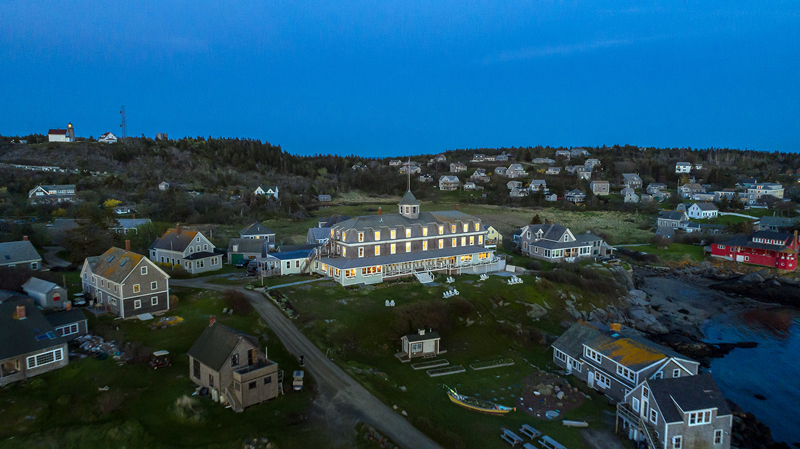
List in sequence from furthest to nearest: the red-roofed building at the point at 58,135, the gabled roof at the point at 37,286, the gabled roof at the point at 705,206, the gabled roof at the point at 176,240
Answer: the red-roofed building at the point at 58,135
the gabled roof at the point at 705,206
the gabled roof at the point at 176,240
the gabled roof at the point at 37,286

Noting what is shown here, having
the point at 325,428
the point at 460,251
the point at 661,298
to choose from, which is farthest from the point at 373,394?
the point at 661,298

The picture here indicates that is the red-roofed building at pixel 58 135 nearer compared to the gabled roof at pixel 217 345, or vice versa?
the gabled roof at pixel 217 345

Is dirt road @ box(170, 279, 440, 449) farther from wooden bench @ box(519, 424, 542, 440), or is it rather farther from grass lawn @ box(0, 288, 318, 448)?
wooden bench @ box(519, 424, 542, 440)

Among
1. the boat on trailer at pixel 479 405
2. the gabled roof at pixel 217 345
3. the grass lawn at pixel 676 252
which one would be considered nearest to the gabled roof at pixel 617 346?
the boat on trailer at pixel 479 405

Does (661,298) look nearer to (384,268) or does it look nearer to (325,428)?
(384,268)

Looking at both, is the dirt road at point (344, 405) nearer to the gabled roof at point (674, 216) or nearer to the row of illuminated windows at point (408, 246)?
the row of illuminated windows at point (408, 246)

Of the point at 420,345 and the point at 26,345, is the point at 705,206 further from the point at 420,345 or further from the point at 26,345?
the point at 26,345

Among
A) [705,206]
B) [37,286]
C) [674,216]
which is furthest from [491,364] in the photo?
[705,206]

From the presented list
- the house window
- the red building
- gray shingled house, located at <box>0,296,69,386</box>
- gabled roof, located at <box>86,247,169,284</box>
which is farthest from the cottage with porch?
the red building
